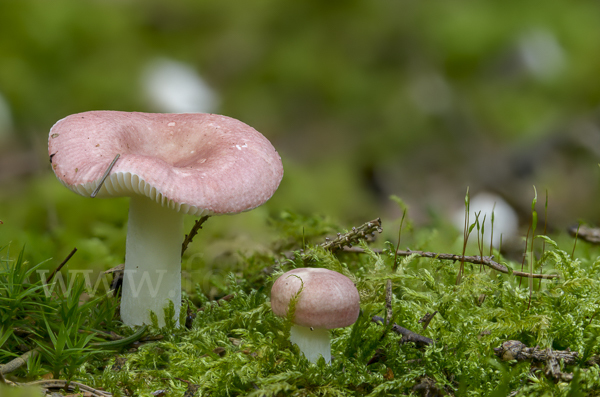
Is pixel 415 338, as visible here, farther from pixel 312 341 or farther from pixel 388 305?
pixel 312 341

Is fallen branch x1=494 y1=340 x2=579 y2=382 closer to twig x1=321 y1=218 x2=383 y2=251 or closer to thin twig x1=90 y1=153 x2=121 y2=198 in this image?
twig x1=321 y1=218 x2=383 y2=251

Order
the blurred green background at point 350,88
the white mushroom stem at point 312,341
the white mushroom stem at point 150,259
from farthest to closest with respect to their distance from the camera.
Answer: the blurred green background at point 350,88 → the white mushroom stem at point 150,259 → the white mushroom stem at point 312,341

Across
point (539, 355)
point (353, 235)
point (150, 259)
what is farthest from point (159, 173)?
point (539, 355)

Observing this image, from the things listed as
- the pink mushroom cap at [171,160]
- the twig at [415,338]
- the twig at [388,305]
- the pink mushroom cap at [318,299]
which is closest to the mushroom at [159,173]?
the pink mushroom cap at [171,160]

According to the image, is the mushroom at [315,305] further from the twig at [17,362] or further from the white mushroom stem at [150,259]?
the twig at [17,362]

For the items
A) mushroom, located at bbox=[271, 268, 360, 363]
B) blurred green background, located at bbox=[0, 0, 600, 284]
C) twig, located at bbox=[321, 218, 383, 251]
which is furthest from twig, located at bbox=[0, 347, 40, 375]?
blurred green background, located at bbox=[0, 0, 600, 284]

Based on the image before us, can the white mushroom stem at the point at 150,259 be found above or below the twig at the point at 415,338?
above

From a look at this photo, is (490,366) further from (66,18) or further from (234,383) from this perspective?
(66,18)
